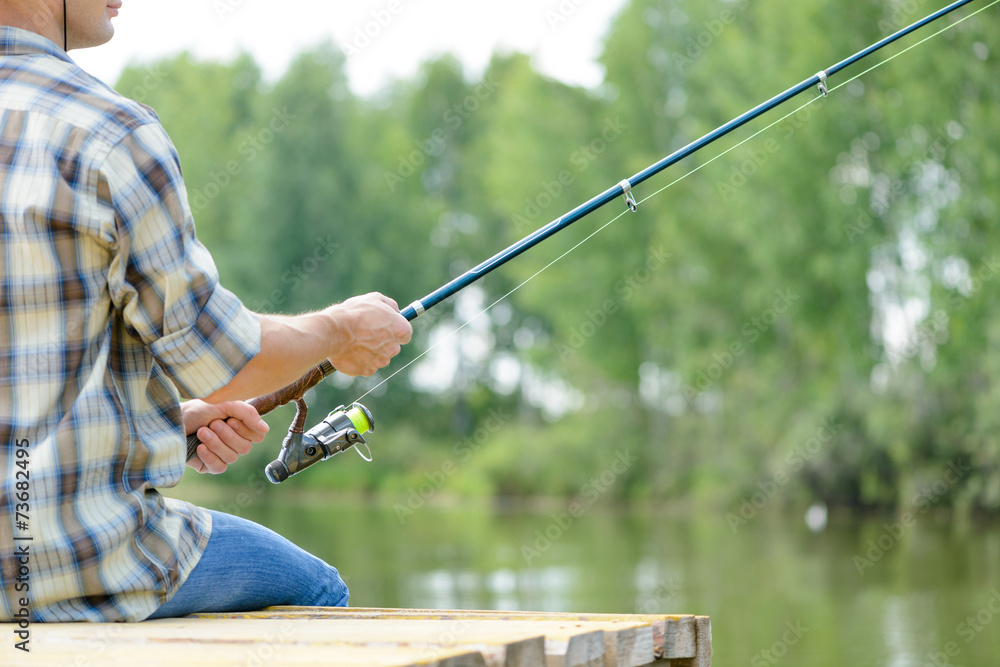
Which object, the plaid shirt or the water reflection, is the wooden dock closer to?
the plaid shirt

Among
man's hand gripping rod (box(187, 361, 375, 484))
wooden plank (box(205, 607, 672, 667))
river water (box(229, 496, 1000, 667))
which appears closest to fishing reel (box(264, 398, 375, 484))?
man's hand gripping rod (box(187, 361, 375, 484))

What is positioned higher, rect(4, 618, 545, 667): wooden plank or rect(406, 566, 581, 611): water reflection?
rect(4, 618, 545, 667): wooden plank

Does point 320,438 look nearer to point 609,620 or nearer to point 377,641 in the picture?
point 609,620

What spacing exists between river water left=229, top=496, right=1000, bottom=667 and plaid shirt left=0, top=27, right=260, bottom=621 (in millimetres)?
3763

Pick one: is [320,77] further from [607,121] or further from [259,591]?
[259,591]

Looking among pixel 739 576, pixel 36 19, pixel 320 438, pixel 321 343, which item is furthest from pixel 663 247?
pixel 36 19

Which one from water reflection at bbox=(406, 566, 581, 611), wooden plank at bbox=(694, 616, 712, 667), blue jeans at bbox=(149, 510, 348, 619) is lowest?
water reflection at bbox=(406, 566, 581, 611)

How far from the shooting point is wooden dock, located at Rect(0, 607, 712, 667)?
1254mm

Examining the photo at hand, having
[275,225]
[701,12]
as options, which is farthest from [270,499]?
[701,12]

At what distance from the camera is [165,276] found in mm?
1353

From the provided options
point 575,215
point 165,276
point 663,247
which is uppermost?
point 663,247

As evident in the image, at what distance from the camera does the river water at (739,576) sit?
532 cm

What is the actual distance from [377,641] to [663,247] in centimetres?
1740

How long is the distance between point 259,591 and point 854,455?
41.9 ft
